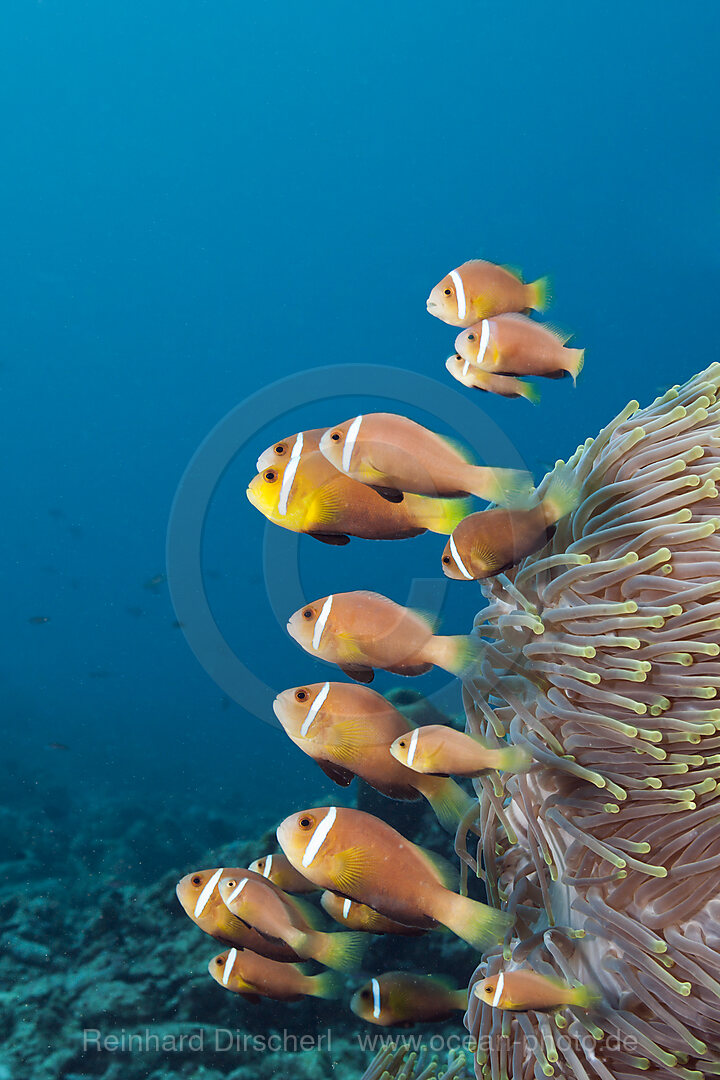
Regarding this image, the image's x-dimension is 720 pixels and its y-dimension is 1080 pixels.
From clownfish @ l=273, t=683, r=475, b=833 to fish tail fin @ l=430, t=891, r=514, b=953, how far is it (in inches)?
8.1

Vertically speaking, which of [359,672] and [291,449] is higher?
[291,449]

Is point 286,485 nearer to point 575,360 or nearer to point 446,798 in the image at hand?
point 446,798

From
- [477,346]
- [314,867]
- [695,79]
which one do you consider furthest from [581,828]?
[695,79]

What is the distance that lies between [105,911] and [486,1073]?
165 inches

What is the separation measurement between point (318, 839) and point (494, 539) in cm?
67

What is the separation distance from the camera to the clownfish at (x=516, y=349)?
5.51 ft

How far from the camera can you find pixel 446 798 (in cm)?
147

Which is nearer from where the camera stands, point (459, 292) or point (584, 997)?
point (584, 997)

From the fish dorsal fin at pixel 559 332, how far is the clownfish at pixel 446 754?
1.05 m

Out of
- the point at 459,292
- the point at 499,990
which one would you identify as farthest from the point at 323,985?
the point at 459,292

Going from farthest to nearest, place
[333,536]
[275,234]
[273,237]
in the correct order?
[273,237], [275,234], [333,536]

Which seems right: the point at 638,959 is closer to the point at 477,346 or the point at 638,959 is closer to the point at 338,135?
the point at 477,346

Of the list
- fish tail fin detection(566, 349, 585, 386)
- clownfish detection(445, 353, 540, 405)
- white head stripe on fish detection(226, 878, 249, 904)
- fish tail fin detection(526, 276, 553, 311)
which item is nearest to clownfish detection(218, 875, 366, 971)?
white head stripe on fish detection(226, 878, 249, 904)

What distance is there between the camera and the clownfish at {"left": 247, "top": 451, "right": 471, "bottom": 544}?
1.31 m
